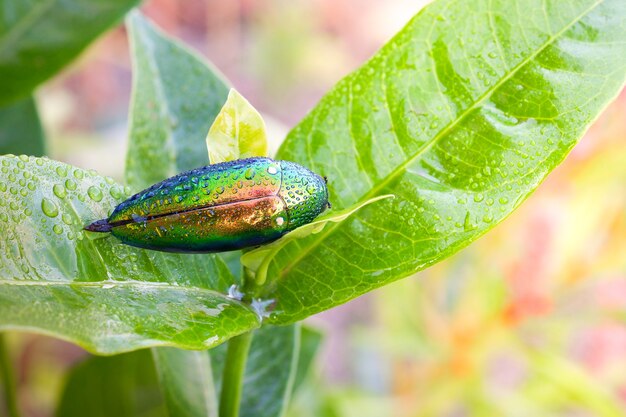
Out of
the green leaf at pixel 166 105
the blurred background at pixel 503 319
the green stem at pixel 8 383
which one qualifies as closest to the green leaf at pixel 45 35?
the green leaf at pixel 166 105

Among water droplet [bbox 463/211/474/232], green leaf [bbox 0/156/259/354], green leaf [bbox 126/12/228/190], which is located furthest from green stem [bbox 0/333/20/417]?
water droplet [bbox 463/211/474/232]

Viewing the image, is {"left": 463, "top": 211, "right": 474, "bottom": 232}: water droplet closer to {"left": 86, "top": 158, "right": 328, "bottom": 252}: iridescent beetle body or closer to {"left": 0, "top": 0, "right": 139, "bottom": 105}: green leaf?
{"left": 86, "top": 158, "right": 328, "bottom": 252}: iridescent beetle body

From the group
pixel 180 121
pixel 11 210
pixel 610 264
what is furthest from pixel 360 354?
pixel 11 210

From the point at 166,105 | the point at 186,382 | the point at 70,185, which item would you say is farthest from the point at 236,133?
the point at 186,382

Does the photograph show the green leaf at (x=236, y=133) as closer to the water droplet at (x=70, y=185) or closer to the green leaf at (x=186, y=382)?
the water droplet at (x=70, y=185)

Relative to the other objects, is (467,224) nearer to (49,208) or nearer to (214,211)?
(214,211)
